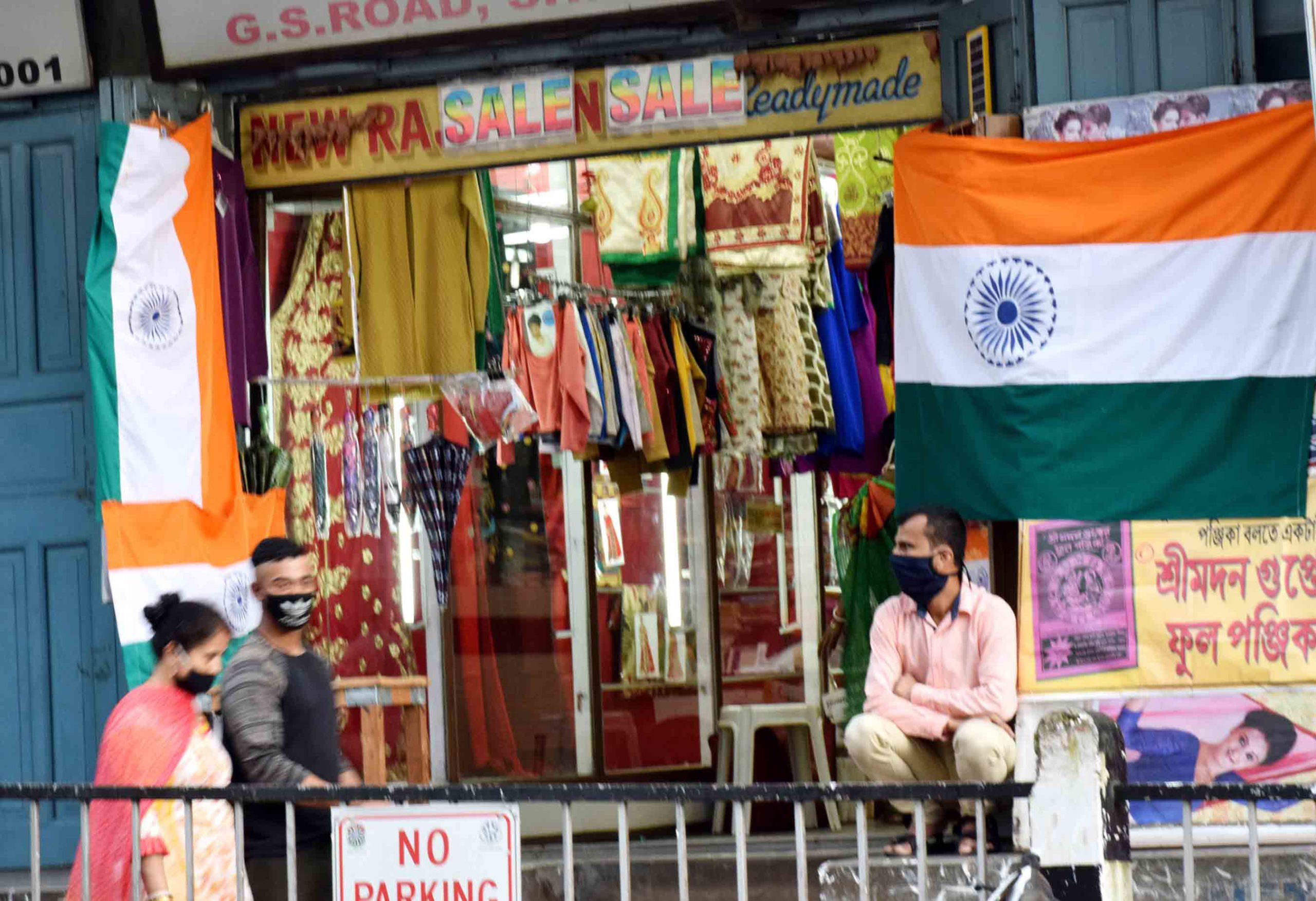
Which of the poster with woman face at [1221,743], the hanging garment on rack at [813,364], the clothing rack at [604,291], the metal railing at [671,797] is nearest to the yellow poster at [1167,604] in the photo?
the poster with woman face at [1221,743]

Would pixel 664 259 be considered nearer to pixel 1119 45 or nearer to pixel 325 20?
pixel 325 20

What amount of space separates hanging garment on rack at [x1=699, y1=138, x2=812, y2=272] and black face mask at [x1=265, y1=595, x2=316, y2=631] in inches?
124

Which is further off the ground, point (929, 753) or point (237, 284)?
point (237, 284)

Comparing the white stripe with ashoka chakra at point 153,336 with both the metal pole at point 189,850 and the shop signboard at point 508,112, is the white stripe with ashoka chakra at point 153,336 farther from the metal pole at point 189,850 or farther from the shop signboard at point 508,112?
the metal pole at point 189,850

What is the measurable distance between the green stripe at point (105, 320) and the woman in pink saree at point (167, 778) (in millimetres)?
2832

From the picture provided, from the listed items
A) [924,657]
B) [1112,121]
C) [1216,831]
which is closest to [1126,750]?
[1216,831]

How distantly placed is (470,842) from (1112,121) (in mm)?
3970

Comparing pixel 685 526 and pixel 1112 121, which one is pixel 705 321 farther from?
pixel 1112 121

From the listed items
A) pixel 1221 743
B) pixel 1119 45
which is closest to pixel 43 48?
pixel 1119 45

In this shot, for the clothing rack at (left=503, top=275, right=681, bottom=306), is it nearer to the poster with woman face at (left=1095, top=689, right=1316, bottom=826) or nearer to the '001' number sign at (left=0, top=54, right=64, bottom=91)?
the '001' number sign at (left=0, top=54, right=64, bottom=91)

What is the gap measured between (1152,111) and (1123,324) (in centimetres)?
80

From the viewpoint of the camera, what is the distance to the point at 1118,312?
6.10 metres

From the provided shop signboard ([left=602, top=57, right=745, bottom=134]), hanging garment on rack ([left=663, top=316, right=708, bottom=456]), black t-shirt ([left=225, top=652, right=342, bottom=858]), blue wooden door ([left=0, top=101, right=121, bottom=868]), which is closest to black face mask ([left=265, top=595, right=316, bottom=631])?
black t-shirt ([left=225, top=652, right=342, bottom=858])

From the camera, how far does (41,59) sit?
7.32 m
